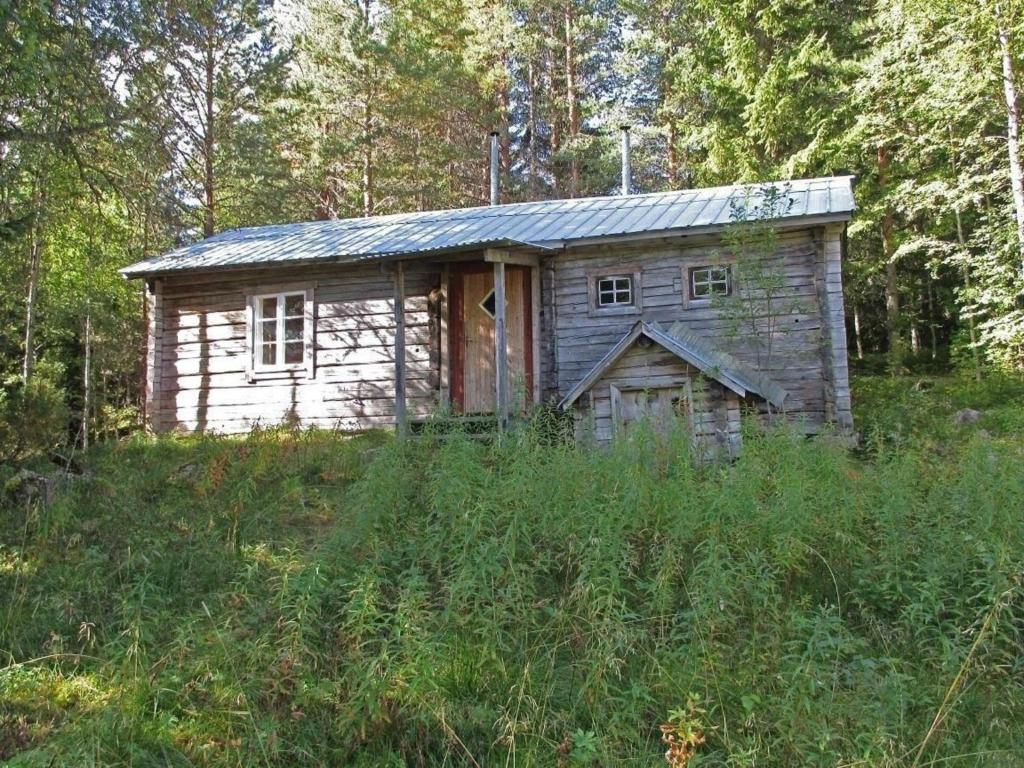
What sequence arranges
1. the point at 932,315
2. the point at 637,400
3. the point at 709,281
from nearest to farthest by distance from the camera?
the point at 637,400 → the point at 709,281 → the point at 932,315

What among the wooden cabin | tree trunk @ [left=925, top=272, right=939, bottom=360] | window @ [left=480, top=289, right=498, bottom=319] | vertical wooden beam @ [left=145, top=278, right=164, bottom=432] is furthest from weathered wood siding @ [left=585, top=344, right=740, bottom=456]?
tree trunk @ [left=925, top=272, right=939, bottom=360]

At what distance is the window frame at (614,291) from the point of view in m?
12.8

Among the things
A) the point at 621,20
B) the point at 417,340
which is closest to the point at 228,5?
the point at 417,340

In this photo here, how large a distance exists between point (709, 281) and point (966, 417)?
558 cm

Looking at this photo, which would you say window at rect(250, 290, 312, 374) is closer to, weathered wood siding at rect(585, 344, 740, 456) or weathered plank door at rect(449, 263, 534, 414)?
weathered plank door at rect(449, 263, 534, 414)

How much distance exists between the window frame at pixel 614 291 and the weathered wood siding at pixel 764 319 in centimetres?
5

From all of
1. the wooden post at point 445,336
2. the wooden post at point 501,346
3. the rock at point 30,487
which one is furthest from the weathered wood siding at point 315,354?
the rock at point 30,487

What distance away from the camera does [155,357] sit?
1470 centimetres

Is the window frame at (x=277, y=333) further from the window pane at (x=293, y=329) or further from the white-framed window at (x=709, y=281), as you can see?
the white-framed window at (x=709, y=281)

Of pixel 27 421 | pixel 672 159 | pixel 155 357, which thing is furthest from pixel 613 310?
pixel 672 159

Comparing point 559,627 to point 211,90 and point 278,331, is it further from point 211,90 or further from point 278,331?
point 211,90

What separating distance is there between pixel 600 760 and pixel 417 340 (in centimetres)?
1080

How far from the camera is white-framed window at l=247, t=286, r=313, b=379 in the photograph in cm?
1432

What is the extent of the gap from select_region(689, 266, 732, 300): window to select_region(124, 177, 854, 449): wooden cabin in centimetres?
2
